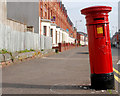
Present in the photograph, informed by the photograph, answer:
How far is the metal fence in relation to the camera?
11755mm

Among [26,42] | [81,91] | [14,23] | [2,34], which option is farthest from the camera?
[14,23]

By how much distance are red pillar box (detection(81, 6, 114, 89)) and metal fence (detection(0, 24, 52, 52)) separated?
309 inches

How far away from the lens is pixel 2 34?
11.6m

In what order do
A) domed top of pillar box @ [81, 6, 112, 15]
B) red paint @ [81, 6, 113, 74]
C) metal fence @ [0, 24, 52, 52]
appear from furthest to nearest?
metal fence @ [0, 24, 52, 52] < red paint @ [81, 6, 113, 74] < domed top of pillar box @ [81, 6, 112, 15]

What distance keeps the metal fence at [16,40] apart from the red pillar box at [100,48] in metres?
7.85

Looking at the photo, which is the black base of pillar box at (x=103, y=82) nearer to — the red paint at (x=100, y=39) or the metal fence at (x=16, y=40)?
the red paint at (x=100, y=39)

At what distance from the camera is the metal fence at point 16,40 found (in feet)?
38.6

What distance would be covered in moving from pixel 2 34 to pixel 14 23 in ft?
24.0

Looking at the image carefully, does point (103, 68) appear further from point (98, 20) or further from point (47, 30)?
point (47, 30)

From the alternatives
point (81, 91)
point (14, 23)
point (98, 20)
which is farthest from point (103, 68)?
point (14, 23)

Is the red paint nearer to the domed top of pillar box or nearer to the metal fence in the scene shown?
the domed top of pillar box

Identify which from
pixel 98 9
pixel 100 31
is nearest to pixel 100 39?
pixel 100 31

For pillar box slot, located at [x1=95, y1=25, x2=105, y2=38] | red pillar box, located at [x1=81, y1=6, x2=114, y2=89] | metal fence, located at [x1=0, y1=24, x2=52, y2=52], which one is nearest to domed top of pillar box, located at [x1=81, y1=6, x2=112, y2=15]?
red pillar box, located at [x1=81, y1=6, x2=114, y2=89]

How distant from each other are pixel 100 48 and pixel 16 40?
32.2 feet
